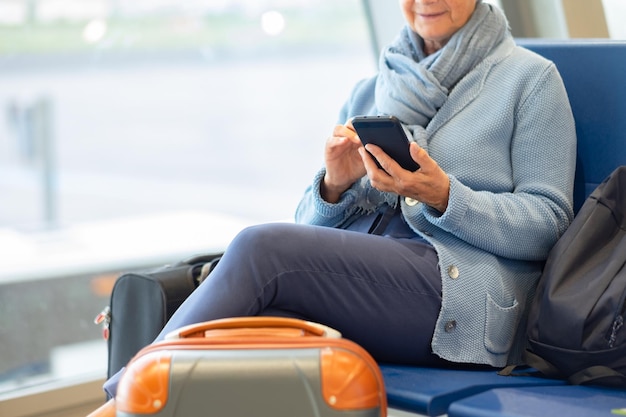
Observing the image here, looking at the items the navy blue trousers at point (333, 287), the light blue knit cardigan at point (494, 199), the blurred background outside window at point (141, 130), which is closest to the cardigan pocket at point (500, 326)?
the light blue knit cardigan at point (494, 199)

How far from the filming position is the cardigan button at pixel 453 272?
1954 millimetres

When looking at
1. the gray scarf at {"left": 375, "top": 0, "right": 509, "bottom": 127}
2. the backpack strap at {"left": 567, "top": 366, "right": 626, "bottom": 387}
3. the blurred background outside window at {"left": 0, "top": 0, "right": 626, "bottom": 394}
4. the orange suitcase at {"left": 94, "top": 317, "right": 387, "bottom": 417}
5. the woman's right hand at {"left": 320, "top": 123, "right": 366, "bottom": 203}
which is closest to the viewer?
the orange suitcase at {"left": 94, "top": 317, "right": 387, "bottom": 417}

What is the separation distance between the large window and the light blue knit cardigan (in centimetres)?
140

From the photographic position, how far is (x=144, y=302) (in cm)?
234

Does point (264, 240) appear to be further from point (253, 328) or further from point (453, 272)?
point (453, 272)

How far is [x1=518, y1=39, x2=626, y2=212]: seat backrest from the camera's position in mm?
2230

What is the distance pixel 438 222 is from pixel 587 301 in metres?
0.35

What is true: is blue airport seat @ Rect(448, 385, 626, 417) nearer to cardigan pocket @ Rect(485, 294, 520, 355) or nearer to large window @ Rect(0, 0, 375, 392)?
cardigan pocket @ Rect(485, 294, 520, 355)

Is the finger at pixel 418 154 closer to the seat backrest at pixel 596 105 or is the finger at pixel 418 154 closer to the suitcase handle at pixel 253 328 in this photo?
the suitcase handle at pixel 253 328

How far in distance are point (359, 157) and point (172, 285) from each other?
0.56 m

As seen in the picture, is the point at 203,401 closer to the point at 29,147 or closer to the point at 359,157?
the point at 359,157

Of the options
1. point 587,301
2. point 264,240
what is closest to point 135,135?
point 264,240

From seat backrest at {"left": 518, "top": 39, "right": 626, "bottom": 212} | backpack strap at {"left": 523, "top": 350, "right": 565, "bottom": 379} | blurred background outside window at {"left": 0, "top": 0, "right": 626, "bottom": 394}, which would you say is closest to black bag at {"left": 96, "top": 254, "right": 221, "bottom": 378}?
blurred background outside window at {"left": 0, "top": 0, "right": 626, "bottom": 394}

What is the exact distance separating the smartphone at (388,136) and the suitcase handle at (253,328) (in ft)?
1.41
